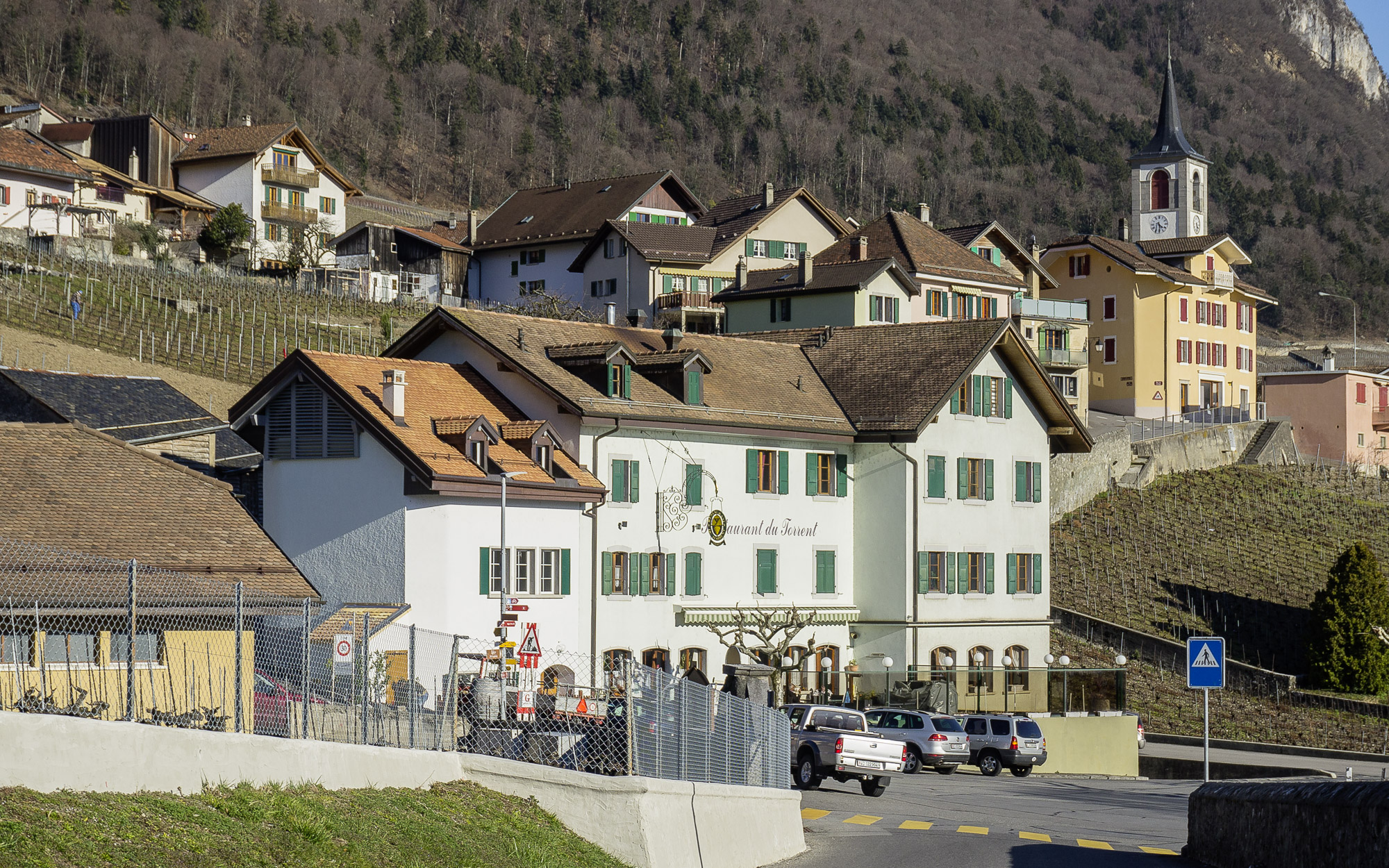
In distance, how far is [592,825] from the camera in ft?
61.8

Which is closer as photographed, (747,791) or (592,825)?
(592,825)

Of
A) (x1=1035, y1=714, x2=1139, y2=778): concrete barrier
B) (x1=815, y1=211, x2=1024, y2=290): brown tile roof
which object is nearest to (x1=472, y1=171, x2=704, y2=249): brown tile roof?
(x1=815, y1=211, x2=1024, y2=290): brown tile roof

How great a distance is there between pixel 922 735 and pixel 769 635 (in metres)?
10.1

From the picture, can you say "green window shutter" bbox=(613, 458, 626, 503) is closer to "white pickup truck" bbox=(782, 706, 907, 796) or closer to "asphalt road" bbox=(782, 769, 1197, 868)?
"asphalt road" bbox=(782, 769, 1197, 868)

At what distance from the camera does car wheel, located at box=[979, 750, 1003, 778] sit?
41.1 m

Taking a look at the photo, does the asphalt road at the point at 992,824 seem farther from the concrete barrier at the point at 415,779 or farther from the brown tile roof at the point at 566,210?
the brown tile roof at the point at 566,210

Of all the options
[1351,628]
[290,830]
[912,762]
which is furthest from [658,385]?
[290,830]

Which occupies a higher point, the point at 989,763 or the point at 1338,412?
the point at 1338,412

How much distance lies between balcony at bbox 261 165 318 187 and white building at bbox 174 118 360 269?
40mm

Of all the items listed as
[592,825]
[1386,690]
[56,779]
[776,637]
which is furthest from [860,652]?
[56,779]

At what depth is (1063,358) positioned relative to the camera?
81.2 m

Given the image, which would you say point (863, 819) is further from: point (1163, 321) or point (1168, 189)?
point (1168, 189)

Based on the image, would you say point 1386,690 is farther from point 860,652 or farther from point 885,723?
point 885,723

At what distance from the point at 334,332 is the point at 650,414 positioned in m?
35.3
